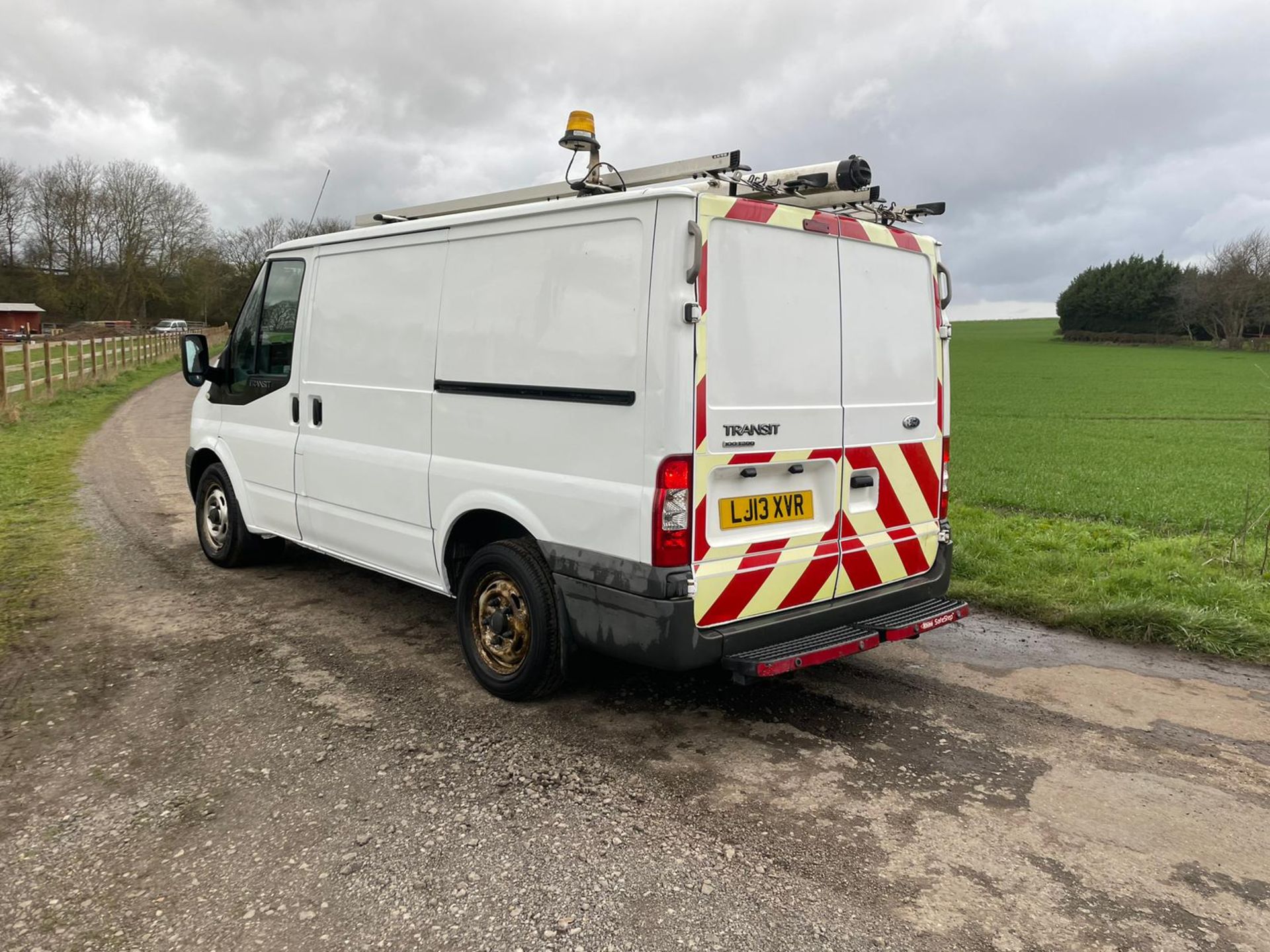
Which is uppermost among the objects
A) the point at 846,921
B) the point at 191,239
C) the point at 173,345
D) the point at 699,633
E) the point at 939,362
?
the point at 191,239

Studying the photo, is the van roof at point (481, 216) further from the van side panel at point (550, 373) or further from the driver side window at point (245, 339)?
the driver side window at point (245, 339)

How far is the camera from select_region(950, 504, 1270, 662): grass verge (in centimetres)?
536

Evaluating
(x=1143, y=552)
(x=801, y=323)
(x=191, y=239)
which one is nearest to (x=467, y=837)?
(x=801, y=323)

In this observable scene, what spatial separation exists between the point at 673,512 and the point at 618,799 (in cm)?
110

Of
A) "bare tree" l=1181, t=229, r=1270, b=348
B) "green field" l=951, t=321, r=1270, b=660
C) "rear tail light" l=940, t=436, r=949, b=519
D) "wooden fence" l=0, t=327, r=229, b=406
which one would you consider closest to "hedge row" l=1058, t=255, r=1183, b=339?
"bare tree" l=1181, t=229, r=1270, b=348

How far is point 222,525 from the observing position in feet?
22.0

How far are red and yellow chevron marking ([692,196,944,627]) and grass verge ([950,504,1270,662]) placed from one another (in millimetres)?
1697

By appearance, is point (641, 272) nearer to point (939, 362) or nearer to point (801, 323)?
point (801, 323)

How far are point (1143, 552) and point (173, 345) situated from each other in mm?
42649

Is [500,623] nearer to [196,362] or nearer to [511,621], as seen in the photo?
[511,621]

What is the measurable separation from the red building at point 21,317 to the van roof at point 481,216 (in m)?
71.7

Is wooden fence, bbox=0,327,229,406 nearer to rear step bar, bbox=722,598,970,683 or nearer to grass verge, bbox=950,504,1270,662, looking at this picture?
grass verge, bbox=950,504,1270,662

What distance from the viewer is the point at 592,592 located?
3803 millimetres

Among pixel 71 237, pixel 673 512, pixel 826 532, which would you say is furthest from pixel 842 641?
pixel 71 237
